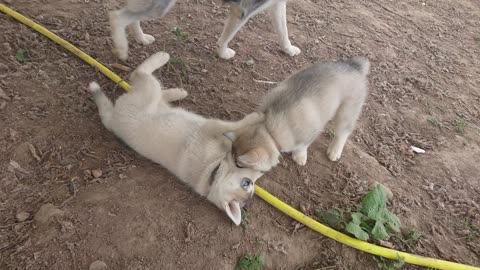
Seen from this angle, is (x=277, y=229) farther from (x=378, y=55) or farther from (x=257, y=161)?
(x=378, y=55)

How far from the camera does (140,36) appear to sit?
4.11m

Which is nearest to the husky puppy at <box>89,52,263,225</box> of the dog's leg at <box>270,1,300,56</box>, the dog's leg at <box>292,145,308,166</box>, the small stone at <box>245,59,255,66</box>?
the dog's leg at <box>292,145,308,166</box>

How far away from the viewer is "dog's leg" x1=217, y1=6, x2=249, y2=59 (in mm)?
3943

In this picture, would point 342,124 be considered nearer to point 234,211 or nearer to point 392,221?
point 392,221

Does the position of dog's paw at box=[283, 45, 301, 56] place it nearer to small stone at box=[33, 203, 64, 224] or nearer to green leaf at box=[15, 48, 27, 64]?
green leaf at box=[15, 48, 27, 64]

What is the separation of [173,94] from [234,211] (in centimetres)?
130

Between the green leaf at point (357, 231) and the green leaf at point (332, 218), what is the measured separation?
0.13 meters

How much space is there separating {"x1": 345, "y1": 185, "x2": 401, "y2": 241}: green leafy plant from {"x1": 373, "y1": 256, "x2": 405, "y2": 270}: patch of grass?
150mm

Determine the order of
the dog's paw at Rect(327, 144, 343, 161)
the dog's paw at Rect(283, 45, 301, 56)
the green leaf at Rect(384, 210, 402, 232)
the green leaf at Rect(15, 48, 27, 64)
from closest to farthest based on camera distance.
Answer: the green leaf at Rect(384, 210, 402, 232) → the dog's paw at Rect(327, 144, 343, 161) → the green leaf at Rect(15, 48, 27, 64) → the dog's paw at Rect(283, 45, 301, 56)

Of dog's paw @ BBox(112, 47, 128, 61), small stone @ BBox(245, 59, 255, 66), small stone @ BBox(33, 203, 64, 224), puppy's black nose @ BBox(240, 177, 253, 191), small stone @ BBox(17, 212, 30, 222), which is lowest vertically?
small stone @ BBox(245, 59, 255, 66)

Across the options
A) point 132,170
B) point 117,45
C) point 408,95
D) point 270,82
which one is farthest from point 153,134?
point 408,95

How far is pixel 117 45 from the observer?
374cm

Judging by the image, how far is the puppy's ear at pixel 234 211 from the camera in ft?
8.87

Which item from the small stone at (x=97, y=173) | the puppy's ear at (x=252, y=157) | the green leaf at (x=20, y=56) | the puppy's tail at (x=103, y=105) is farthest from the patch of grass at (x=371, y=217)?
the green leaf at (x=20, y=56)
